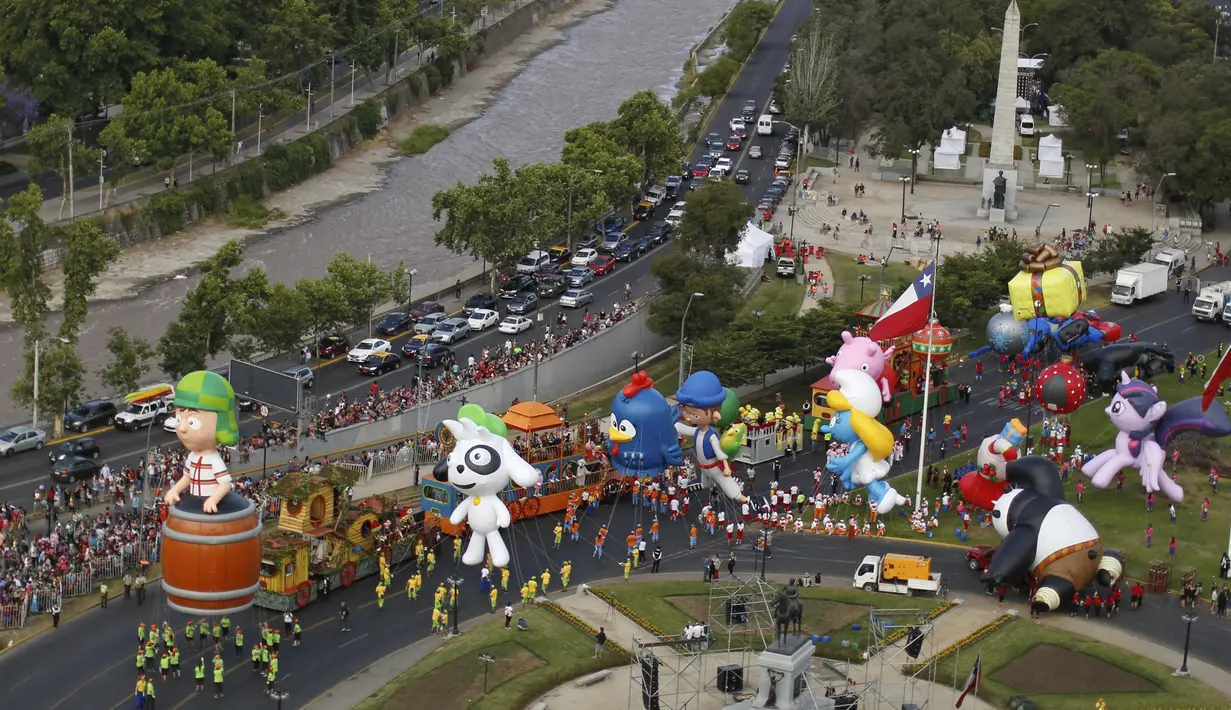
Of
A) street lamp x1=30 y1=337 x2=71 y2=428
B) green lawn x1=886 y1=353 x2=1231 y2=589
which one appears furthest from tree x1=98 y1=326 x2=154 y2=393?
green lawn x1=886 y1=353 x2=1231 y2=589

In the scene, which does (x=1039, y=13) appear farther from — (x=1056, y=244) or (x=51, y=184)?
(x=51, y=184)

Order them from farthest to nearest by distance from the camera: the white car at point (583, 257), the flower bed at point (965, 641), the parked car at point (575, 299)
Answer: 1. the white car at point (583, 257)
2. the parked car at point (575, 299)
3. the flower bed at point (965, 641)

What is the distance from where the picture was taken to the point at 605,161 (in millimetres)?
146125

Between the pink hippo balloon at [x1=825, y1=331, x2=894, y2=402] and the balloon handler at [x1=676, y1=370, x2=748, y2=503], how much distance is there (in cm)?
665

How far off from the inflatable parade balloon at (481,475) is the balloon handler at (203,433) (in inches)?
421

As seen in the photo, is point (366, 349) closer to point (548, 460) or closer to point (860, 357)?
point (548, 460)

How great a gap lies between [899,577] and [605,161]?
58937mm

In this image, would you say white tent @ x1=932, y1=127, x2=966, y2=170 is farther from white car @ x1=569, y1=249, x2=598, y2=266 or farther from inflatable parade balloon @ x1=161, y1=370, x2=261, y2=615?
inflatable parade balloon @ x1=161, y1=370, x2=261, y2=615

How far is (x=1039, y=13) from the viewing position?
7544 inches

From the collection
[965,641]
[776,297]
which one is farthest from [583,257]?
[965,641]

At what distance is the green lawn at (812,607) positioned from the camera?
87.1 meters

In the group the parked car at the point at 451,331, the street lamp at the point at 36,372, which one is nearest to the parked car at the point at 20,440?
the street lamp at the point at 36,372

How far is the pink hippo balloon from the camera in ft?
342

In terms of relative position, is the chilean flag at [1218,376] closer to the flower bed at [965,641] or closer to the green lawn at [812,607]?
the flower bed at [965,641]
